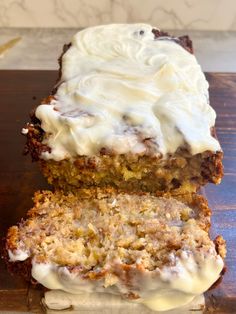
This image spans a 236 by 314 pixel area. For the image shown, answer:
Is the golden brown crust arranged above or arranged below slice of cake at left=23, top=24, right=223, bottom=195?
below

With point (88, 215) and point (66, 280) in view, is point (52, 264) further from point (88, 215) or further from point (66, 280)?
point (88, 215)

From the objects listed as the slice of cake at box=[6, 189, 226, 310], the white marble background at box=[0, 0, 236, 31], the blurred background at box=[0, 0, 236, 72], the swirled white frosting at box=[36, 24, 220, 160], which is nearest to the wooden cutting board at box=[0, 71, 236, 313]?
the slice of cake at box=[6, 189, 226, 310]

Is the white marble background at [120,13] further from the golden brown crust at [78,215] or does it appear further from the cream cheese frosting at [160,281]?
the cream cheese frosting at [160,281]

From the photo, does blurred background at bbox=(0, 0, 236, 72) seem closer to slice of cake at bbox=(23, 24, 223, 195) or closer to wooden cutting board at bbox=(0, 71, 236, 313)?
wooden cutting board at bbox=(0, 71, 236, 313)

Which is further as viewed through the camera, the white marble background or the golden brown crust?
the white marble background

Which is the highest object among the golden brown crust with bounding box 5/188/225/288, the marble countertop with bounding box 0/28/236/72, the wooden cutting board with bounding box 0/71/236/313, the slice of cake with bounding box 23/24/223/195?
the slice of cake with bounding box 23/24/223/195

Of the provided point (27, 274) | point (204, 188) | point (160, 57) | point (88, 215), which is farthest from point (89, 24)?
point (27, 274)

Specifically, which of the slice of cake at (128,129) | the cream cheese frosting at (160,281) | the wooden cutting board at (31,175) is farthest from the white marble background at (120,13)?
the cream cheese frosting at (160,281)
